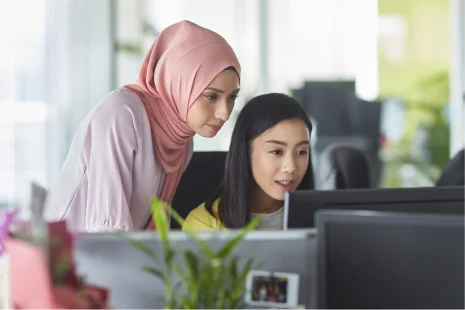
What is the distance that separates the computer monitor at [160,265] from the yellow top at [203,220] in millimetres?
670

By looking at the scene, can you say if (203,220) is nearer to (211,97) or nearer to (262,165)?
(262,165)

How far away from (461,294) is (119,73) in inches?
157

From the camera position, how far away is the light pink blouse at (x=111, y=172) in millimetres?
2021

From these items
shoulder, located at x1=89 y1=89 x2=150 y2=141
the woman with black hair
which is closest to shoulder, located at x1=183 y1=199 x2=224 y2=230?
the woman with black hair

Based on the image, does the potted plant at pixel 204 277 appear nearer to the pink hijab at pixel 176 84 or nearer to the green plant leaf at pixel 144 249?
the green plant leaf at pixel 144 249

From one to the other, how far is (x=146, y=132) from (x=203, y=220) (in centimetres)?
27

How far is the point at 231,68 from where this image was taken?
2.17 metres

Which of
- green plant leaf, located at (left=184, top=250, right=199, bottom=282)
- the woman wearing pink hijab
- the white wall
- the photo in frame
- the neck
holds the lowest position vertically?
the photo in frame

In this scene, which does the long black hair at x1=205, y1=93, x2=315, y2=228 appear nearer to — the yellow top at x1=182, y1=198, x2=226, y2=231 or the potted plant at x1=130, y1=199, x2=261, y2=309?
the yellow top at x1=182, y1=198, x2=226, y2=231

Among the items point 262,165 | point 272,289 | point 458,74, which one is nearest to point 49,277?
point 272,289

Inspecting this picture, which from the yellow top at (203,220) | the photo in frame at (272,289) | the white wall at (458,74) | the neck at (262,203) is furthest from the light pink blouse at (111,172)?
the white wall at (458,74)

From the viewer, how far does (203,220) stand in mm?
2090

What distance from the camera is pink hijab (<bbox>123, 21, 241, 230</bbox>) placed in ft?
7.04

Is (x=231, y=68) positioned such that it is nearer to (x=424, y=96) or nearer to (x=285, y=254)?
(x=285, y=254)
